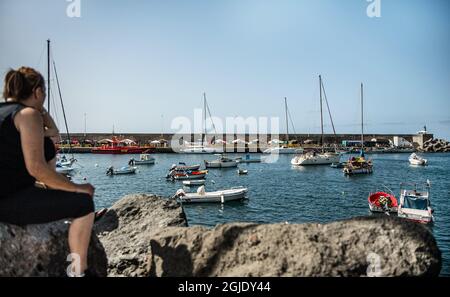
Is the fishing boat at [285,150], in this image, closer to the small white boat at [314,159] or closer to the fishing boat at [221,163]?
the small white boat at [314,159]

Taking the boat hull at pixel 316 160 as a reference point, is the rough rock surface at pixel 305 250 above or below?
above

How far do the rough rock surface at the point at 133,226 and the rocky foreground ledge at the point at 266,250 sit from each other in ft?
2.11

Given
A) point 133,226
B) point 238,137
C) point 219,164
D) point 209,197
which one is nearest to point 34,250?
point 133,226

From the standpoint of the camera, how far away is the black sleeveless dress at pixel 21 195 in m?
2.85

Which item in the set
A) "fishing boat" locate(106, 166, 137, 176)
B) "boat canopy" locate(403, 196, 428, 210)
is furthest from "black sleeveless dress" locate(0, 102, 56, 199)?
"fishing boat" locate(106, 166, 137, 176)

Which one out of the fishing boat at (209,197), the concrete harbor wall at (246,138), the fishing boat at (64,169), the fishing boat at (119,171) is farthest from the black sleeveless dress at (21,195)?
the concrete harbor wall at (246,138)

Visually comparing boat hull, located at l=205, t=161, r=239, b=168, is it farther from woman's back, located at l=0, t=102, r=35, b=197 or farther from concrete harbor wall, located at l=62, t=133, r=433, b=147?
woman's back, located at l=0, t=102, r=35, b=197

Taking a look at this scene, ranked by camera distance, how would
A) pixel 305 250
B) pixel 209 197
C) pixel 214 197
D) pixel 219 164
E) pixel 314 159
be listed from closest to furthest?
1. pixel 305 250
2. pixel 209 197
3. pixel 214 197
4. pixel 219 164
5. pixel 314 159

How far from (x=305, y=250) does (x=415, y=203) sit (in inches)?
834

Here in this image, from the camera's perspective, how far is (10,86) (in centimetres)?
296

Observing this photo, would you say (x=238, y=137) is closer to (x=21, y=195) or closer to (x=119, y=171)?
(x=119, y=171)

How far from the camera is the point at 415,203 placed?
21.9 meters

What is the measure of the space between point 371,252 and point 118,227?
365 centimetres
